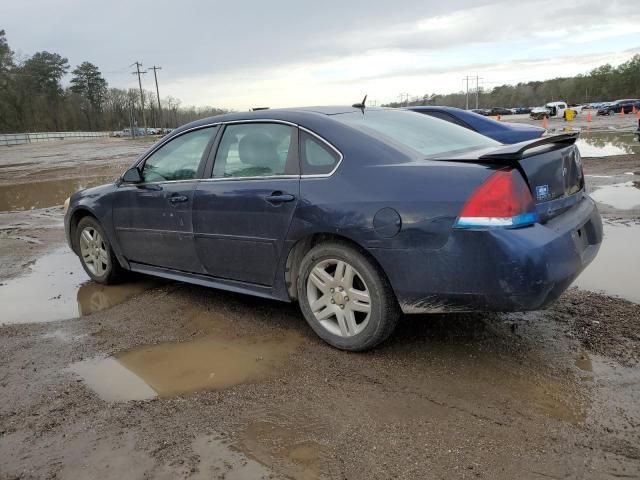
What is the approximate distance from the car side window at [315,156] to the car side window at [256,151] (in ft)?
0.24

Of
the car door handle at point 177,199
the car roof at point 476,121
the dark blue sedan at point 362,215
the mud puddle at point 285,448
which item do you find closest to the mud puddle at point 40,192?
the car roof at point 476,121

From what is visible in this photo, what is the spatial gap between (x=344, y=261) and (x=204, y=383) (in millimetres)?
1128

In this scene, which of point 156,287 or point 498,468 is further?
point 156,287

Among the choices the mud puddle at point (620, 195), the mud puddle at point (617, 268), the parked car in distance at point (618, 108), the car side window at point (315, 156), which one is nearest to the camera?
the car side window at point (315, 156)

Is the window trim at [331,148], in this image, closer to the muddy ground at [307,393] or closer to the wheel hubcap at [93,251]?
the muddy ground at [307,393]

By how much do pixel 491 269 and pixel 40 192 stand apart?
567 inches

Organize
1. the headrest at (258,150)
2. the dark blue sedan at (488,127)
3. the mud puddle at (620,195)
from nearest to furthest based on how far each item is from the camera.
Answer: the headrest at (258,150) → the mud puddle at (620,195) → the dark blue sedan at (488,127)

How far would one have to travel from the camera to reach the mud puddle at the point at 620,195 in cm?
776

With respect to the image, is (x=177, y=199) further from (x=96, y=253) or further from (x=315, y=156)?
(x=96, y=253)

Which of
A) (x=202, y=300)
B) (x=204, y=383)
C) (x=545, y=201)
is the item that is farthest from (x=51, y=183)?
(x=545, y=201)

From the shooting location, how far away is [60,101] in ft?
363

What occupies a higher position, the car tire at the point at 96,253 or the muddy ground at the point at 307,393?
the car tire at the point at 96,253

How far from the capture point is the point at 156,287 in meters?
5.29

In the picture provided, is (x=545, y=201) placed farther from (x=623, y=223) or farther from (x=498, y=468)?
(x=623, y=223)
